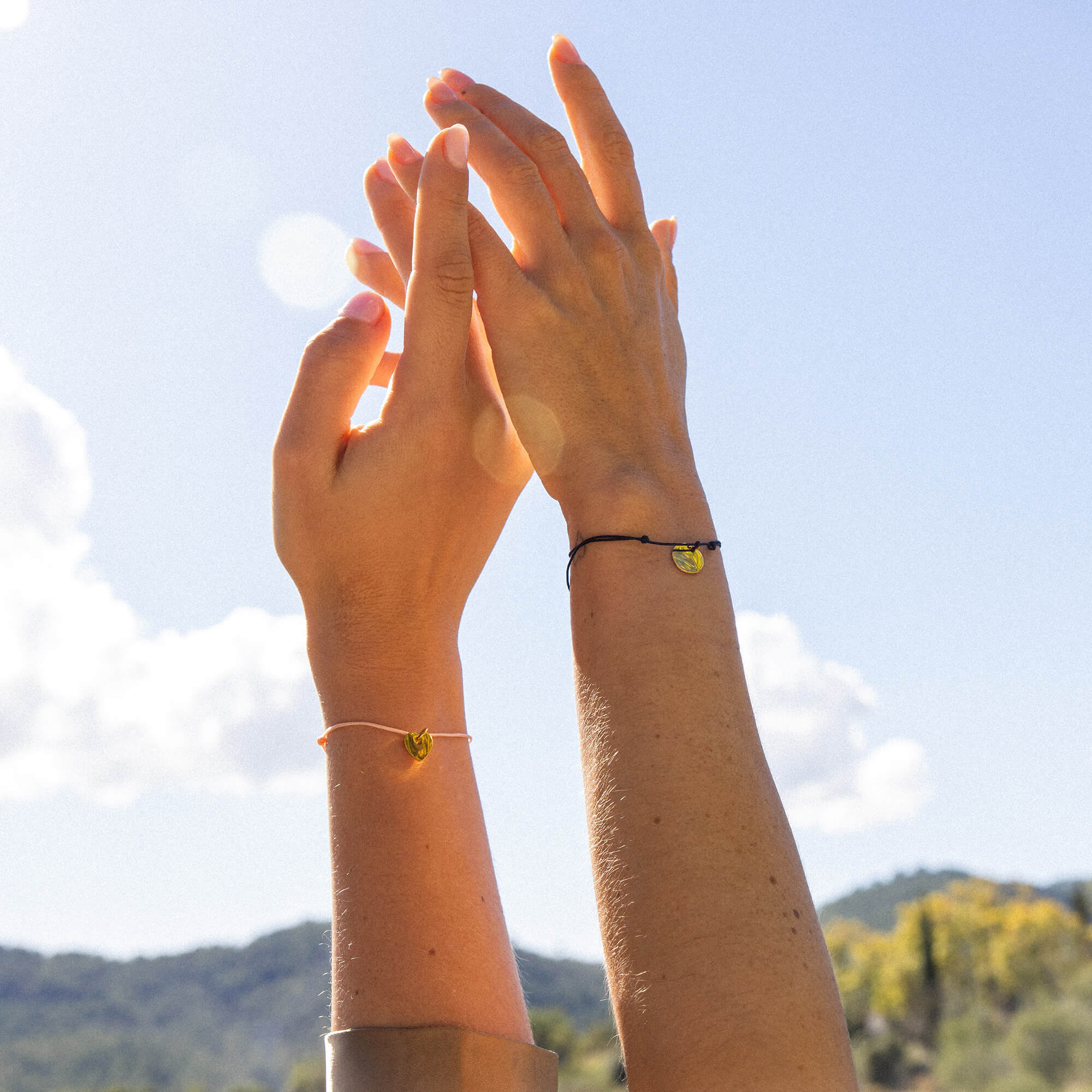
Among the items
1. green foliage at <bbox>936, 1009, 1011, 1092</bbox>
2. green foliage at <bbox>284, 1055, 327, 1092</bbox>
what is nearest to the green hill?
green foliage at <bbox>284, 1055, 327, 1092</bbox>

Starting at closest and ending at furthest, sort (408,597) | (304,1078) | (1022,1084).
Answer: (408,597), (1022,1084), (304,1078)

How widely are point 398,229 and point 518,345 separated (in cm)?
92

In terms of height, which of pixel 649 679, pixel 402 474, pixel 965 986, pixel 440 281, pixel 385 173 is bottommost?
pixel 649 679

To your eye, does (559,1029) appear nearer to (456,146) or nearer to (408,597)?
(408,597)

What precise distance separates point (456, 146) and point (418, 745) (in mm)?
1161

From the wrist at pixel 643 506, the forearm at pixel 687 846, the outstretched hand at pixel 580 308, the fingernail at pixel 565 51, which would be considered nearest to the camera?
the forearm at pixel 687 846

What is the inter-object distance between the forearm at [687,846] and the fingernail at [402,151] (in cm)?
137

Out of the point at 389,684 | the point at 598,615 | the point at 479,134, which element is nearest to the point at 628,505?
the point at 598,615

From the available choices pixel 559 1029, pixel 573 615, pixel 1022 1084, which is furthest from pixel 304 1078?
pixel 573 615

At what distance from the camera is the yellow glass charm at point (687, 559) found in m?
1.52

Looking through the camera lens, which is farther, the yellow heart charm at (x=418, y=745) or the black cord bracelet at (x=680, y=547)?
the yellow heart charm at (x=418, y=745)

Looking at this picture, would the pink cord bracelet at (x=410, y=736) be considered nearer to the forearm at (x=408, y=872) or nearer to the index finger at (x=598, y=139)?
the forearm at (x=408, y=872)

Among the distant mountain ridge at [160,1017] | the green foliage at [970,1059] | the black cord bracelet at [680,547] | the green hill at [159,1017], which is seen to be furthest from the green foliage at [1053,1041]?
the black cord bracelet at [680,547]

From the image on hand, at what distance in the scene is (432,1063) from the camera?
1435 millimetres
